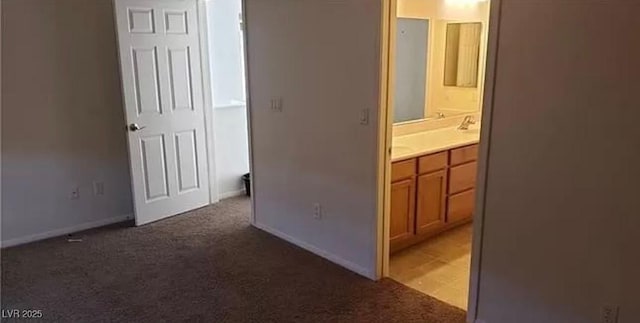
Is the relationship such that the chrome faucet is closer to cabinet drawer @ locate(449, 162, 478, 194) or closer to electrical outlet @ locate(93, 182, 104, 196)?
cabinet drawer @ locate(449, 162, 478, 194)

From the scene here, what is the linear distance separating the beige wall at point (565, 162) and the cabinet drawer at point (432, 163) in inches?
40.9

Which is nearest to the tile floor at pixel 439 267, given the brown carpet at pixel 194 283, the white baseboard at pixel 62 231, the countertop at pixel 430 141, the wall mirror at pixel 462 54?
the brown carpet at pixel 194 283

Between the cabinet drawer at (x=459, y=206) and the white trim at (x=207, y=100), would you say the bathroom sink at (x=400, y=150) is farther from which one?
the white trim at (x=207, y=100)

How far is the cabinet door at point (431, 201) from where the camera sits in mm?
3578

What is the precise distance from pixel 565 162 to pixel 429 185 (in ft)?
4.94

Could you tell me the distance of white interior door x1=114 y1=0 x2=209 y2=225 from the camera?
3922mm

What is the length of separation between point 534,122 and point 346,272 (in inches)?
65.4

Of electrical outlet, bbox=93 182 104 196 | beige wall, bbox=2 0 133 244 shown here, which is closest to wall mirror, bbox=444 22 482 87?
beige wall, bbox=2 0 133 244

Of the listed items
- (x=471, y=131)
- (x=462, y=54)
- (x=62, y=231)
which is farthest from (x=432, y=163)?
(x=62, y=231)

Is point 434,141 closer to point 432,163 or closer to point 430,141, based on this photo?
point 430,141

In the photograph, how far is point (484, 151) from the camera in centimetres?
241

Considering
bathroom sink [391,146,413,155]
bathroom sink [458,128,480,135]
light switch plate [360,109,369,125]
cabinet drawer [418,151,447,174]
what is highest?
light switch plate [360,109,369,125]

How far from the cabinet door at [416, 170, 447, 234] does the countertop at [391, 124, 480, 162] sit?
200 mm

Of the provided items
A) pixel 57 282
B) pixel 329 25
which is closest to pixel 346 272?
pixel 329 25
